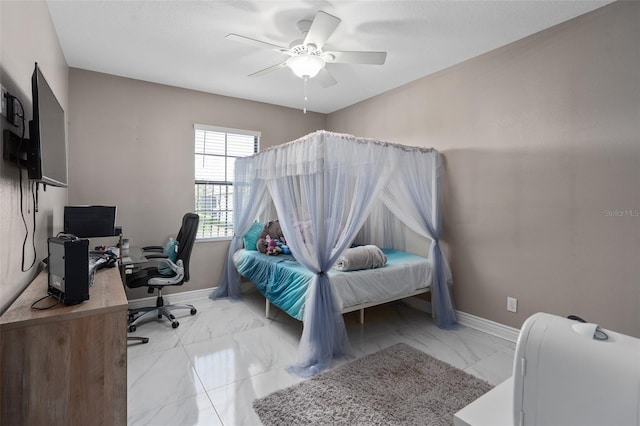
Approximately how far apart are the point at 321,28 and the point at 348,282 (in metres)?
2.04

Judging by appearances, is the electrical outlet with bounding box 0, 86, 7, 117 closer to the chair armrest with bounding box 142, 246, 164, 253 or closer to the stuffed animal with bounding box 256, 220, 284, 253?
the chair armrest with bounding box 142, 246, 164, 253

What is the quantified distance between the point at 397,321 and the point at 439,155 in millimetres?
1971

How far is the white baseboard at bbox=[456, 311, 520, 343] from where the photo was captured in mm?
2961

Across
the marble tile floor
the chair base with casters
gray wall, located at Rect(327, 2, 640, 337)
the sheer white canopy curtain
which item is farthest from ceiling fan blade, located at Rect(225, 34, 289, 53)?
the chair base with casters

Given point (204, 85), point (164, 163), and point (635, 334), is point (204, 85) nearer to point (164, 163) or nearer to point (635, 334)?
point (164, 163)

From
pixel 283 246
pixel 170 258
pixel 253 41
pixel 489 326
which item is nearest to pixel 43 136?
pixel 253 41

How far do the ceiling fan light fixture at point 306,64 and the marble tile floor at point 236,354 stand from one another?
8.09ft

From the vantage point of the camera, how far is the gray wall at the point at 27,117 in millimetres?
1363

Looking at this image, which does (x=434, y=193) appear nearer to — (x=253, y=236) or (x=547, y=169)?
(x=547, y=169)

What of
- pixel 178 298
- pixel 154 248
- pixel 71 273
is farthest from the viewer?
pixel 178 298

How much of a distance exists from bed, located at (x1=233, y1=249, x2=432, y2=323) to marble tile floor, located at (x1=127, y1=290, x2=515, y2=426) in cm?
33

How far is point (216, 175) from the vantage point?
4.36 metres

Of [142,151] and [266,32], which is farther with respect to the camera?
[142,151]

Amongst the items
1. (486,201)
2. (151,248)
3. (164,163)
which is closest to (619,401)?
(486,201)
